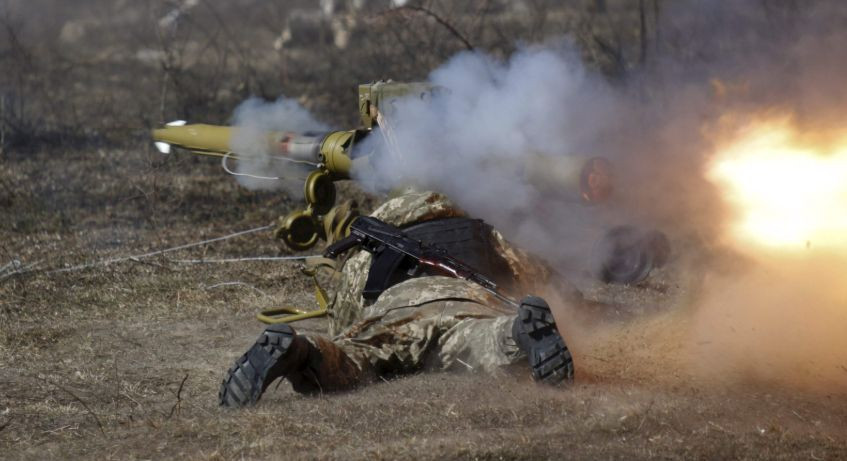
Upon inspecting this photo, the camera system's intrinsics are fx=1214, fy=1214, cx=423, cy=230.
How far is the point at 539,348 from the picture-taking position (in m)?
5.33

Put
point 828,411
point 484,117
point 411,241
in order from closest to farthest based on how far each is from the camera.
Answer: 1. point 828,411
2. point 411,241
3. point 484,117

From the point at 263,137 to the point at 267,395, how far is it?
389cm

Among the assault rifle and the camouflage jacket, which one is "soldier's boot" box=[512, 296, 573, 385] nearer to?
the assault rifle

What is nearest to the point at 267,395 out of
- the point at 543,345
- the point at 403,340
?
the point at 403,340

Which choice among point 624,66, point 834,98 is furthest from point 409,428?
point 624,66

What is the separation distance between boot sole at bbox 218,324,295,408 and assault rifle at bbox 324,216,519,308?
1.32m

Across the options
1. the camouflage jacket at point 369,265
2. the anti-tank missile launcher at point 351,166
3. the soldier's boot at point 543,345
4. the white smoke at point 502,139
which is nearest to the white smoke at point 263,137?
the anti-tank missile launcher at point 351,166

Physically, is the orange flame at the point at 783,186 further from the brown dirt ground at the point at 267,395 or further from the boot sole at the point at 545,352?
the boot sole at the point at 545,352

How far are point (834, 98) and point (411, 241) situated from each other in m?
2.82

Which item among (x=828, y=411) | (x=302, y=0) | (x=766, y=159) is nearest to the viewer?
(x=828, y=411)

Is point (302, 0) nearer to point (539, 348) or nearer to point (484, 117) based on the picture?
point (484, 117)

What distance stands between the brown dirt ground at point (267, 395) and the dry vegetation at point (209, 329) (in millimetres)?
15

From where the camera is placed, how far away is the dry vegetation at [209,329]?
4902mm

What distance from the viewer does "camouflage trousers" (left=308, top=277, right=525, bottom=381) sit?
18.9 ft
